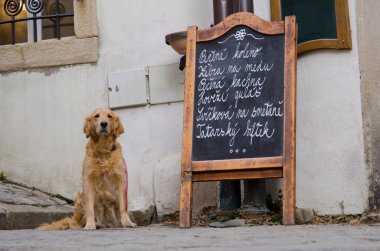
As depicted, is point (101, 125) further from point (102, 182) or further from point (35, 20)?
point (35, 20)

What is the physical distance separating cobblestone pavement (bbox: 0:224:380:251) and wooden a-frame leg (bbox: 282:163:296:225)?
0.72 ft

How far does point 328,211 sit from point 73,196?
279 centimetres

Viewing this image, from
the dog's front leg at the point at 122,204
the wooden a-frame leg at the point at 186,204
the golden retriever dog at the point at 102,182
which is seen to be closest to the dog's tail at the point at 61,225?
the golden retriever dog at the point at 102,182

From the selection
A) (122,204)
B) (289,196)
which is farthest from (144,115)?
(289,196)

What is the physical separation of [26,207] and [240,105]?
222cm

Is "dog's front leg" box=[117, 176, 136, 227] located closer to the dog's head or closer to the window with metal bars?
the dog's head

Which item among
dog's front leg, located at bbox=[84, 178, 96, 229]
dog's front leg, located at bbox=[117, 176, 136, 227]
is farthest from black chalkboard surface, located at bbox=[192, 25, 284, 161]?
dog's front leg, located at bbox=[84, 178, 96, 229]

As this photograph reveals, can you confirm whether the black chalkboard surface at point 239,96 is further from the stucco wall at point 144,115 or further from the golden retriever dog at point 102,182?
the golden retriever dog at point 102,182

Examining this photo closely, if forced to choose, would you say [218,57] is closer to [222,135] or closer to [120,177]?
[222,135]

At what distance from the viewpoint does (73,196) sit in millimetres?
7609

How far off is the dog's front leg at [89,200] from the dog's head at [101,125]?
43cm

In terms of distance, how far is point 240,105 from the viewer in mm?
6129

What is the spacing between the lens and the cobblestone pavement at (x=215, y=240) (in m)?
3.99

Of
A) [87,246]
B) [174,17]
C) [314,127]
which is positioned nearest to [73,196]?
[174,17]
